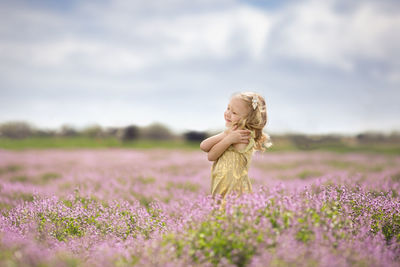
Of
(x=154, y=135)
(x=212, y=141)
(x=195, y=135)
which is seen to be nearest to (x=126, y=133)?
(x=154, y=135)

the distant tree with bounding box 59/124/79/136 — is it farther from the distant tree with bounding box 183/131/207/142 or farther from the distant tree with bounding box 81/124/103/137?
the distant tree with bounding box 183/131/207/142

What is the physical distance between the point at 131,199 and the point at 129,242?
3.29 meters

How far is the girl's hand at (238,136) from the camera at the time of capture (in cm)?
403

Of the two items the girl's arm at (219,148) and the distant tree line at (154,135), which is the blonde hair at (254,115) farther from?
the distant tree line at (154,135)

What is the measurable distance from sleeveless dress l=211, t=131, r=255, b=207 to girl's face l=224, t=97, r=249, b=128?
30cm

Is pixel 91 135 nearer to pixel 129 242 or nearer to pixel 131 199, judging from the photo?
pixel 131 199

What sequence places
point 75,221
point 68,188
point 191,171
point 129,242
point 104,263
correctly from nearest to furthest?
point 104,263, point 129,242, point 75,221, point 68,188, point 191,171

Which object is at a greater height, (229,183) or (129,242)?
(229,183)

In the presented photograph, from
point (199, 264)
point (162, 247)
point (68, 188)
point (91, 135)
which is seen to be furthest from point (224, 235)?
point (91, 135)

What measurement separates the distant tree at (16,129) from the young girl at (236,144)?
22.9m

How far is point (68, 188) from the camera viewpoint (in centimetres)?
A: 828

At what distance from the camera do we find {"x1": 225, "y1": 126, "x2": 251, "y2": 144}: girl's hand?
4031 millimetres

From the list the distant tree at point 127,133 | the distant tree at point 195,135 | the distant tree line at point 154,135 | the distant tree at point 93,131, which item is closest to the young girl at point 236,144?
the distant tree line at point 154,135

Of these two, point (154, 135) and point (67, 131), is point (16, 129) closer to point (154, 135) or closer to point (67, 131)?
point (67, 131)
